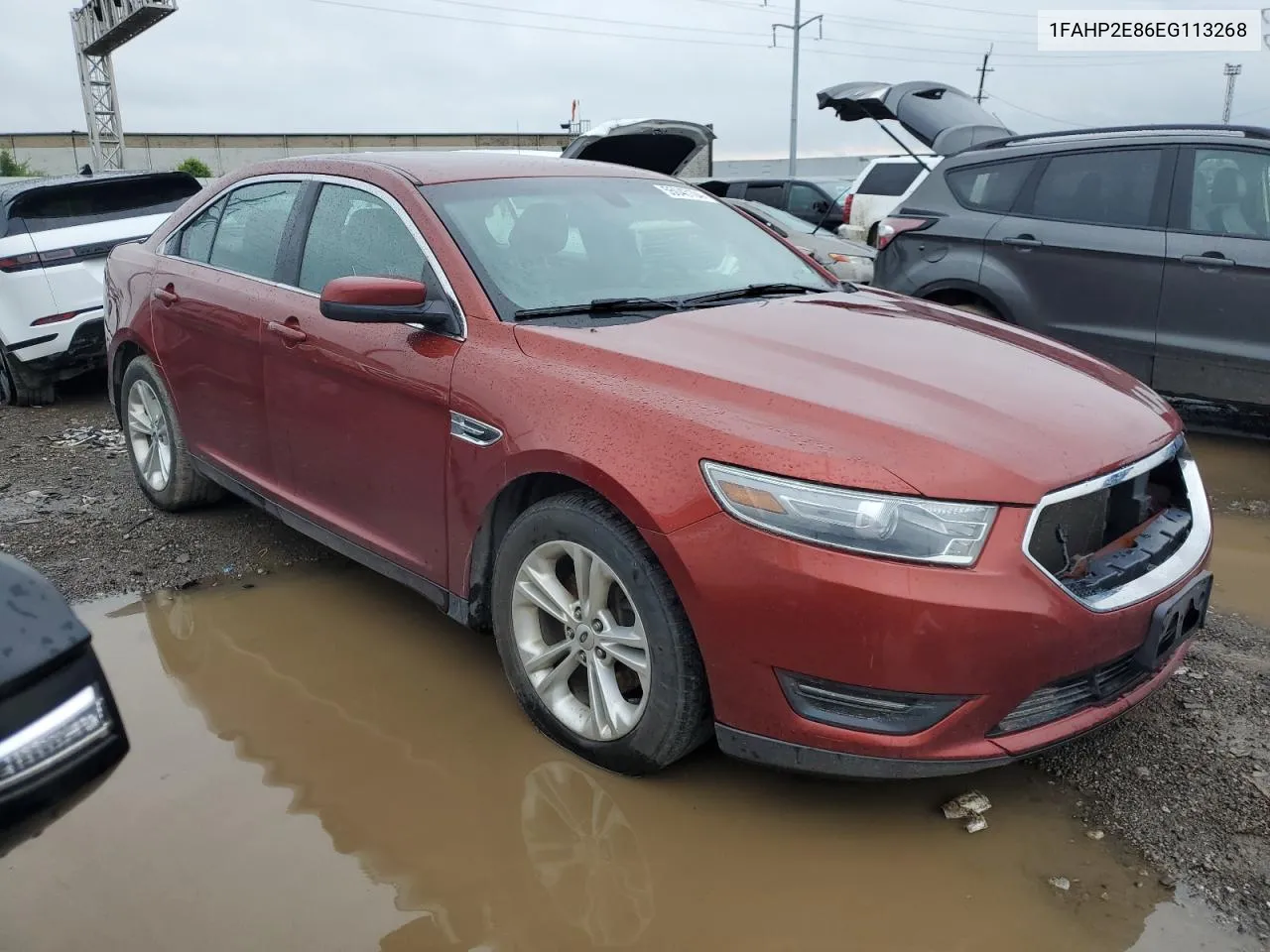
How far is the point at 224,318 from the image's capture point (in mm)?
3947

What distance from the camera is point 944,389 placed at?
2539 millimetres

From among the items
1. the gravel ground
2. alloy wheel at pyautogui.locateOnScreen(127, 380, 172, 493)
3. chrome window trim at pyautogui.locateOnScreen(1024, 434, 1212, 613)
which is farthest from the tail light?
alloy wheel at pyautogui.locateOnScreen(127, 380, 172, 493)

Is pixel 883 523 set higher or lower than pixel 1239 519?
higher

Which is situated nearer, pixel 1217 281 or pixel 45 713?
pixel 45 713

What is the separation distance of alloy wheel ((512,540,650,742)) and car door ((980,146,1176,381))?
4012mm

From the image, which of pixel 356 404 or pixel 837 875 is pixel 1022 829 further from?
pixel 356 404

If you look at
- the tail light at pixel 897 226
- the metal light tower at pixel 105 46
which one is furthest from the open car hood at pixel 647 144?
the metal light tower at pixel 105 46

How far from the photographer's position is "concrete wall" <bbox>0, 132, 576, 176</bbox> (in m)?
47.3

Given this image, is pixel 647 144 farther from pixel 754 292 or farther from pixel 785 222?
pixel 754 292

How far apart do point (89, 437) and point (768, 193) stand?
9.90 metres

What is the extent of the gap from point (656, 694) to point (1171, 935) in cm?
121

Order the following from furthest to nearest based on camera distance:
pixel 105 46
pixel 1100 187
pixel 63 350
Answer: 1. pixel 105 46
2. pixel 63 350
3. pixel 1100 187

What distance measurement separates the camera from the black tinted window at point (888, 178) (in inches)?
488

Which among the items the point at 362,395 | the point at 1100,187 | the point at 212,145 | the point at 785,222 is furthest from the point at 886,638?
the point at 212,145
